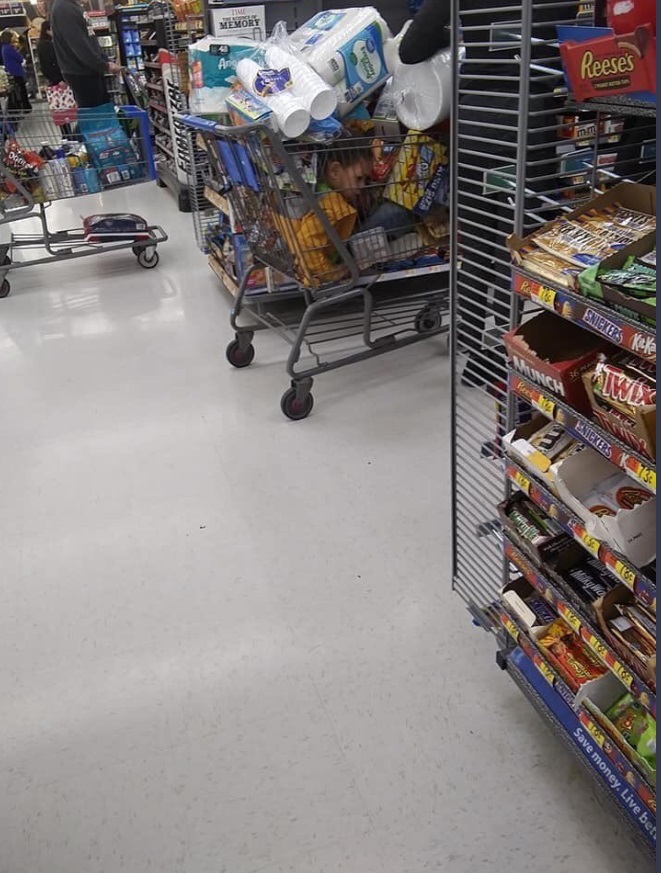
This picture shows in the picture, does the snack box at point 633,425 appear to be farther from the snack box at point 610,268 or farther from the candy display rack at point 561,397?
the snack box at point 610,268

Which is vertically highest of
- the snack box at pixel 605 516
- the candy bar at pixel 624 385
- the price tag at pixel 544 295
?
the price tag at pixel 544 295

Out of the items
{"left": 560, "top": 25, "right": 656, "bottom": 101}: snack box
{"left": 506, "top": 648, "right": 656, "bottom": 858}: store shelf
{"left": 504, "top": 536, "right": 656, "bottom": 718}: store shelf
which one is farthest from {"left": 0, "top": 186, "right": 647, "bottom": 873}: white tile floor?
{"left": 560, "top": 25, "right": 656, "bottom": 101}: snack box

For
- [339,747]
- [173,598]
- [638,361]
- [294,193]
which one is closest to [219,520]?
[173,598]

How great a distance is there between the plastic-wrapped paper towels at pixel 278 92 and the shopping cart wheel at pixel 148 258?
238 cm

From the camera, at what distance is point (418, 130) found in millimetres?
3285

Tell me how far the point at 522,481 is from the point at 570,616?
260mm

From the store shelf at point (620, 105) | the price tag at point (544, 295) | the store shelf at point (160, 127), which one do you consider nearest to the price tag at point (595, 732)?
the price tag at point (544, 295)

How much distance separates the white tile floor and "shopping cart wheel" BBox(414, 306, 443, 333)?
11.7 inches

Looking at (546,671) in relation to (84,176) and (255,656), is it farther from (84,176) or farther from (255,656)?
(84,176)

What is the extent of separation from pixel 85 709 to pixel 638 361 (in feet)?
5.03

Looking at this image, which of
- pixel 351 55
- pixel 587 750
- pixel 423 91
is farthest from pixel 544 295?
pixel 351 55

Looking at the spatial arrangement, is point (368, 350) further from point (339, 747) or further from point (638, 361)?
point (638, 361)

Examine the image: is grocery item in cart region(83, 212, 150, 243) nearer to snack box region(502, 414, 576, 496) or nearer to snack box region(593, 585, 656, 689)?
snack box region(502, 414, 576, 496)

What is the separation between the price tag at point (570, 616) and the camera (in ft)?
4.71
